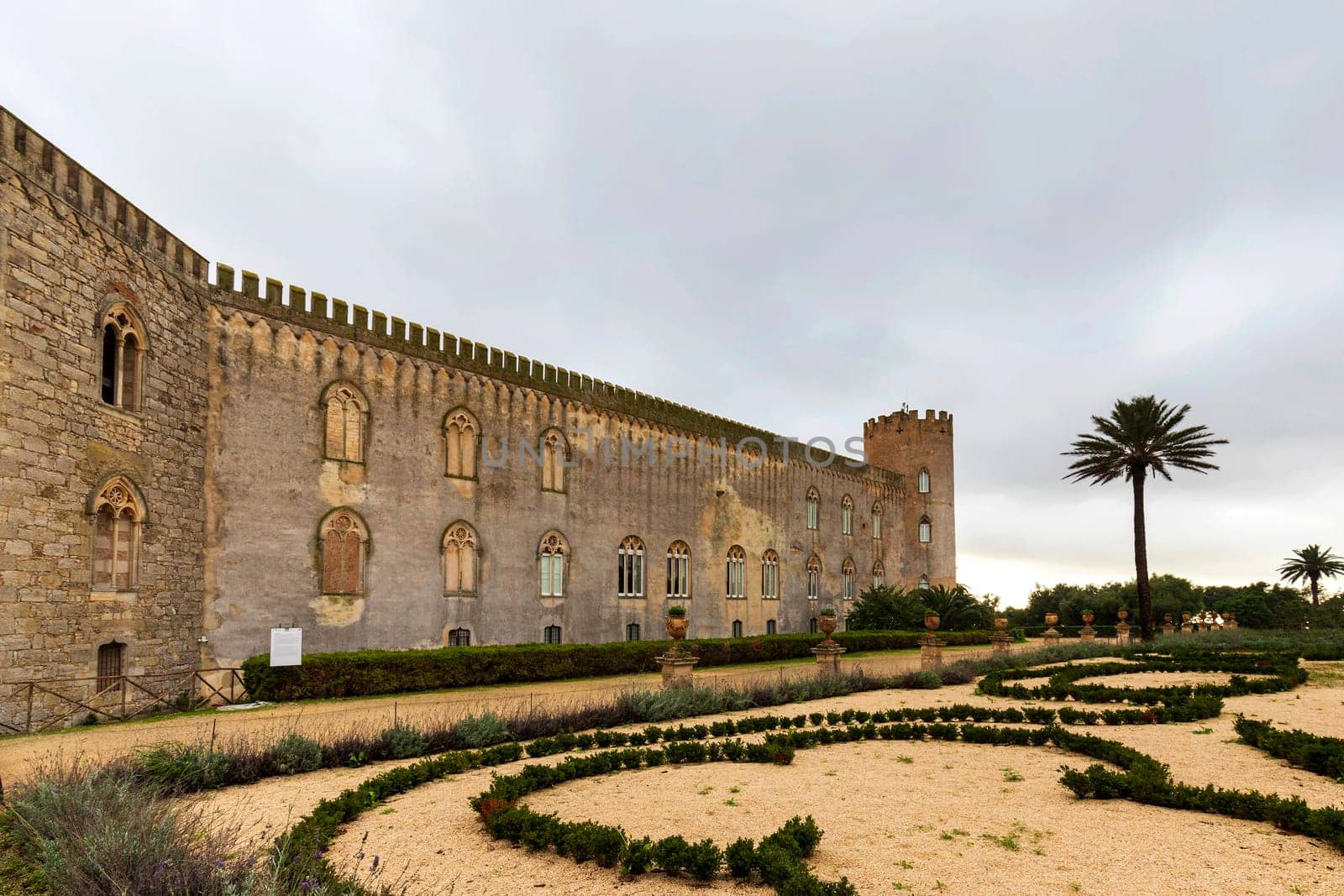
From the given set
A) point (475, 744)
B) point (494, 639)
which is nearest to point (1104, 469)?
point (494, 639)

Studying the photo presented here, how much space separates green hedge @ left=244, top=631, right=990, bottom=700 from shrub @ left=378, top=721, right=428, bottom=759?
714 cm

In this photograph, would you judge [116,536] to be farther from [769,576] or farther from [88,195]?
[769,576]

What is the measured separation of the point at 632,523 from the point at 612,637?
14.2ft

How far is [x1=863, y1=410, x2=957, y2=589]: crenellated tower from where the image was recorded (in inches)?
1911

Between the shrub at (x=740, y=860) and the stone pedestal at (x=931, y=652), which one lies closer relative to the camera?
the shrub at (x=740, y=860)

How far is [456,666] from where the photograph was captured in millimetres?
19500

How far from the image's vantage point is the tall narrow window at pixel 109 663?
15.1 meters

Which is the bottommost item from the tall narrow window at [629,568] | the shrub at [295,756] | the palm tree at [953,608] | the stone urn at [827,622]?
the palm tree at [953,608]

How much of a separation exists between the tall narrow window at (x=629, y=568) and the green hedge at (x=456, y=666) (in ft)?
14.7

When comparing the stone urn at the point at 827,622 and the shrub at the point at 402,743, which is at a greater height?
the stone urn at the point at 827,622

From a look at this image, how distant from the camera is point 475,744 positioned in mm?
11836

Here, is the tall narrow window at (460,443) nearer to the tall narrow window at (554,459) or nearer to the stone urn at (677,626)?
the tall narrow window at (554,459)

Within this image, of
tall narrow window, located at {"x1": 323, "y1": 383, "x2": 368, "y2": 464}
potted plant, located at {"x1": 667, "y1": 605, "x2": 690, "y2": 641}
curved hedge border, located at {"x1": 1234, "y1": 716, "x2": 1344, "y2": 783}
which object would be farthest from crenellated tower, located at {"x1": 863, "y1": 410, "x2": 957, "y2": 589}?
curved hedge border, located at {"x1": 1234, "y1": 716, "x2": 1344, "y2": 783}

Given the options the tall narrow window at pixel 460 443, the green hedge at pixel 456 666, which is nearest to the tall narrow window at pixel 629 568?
the green hedge at pixel 456 666
